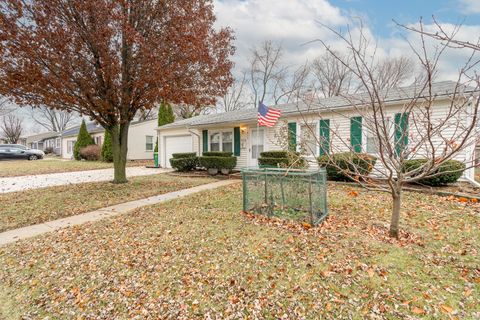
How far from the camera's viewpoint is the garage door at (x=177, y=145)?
49.5 ft

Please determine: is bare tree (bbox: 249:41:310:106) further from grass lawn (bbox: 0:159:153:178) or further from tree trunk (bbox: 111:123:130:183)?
tree trunk (bbox: 111:123:130:183)

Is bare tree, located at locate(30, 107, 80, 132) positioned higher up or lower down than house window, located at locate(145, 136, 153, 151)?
higher up

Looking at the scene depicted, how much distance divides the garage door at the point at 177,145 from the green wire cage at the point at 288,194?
34.0 feet

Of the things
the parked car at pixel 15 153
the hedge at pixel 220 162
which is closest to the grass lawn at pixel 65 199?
the hedge at pixel 220 162

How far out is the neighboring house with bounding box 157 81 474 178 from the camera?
9031 millimetres

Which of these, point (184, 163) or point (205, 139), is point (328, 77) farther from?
point (184, 163)

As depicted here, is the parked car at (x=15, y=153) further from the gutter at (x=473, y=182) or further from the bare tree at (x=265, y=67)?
the gutter at (x=473, y=182)

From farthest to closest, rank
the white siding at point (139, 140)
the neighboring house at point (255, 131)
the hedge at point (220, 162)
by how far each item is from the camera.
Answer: the white siding at point (139, 140) → the hedge at point (220, 162) → the neighboring house at point (255, 131)

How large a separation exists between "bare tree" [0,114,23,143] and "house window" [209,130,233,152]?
46.8 meters

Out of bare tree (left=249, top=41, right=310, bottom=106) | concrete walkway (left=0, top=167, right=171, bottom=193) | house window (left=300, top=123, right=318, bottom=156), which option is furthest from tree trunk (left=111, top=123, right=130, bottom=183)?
bare tree (left=249, top=41, right=310, bottom=106)

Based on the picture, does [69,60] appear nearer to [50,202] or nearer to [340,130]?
[50,202]

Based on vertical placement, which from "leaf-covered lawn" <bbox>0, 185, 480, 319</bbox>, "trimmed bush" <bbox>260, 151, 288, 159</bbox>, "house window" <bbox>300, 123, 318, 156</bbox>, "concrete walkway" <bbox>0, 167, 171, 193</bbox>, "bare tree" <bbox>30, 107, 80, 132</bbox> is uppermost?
"bare tree" <bbox>30, 107, 80, 132</bbox>

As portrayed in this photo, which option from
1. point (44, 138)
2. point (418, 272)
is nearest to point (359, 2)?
point (418, 272)

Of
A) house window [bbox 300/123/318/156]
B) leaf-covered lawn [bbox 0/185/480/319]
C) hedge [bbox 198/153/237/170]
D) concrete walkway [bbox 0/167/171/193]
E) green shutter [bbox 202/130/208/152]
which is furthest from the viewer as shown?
green shutter [bbox 202/130/208/152]
